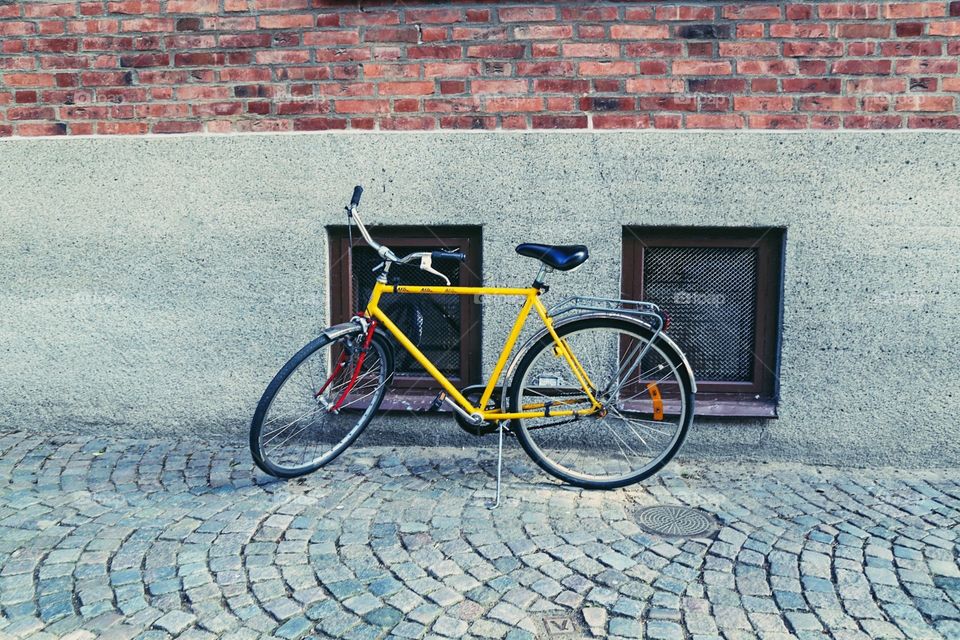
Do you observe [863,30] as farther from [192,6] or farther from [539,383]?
[192,6]

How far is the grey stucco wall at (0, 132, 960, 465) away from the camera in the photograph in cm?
398

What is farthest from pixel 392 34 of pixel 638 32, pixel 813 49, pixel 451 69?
pixel 813 49

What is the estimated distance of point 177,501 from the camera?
11.6ft

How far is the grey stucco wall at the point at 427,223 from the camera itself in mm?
3980

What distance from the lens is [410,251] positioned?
4.34m

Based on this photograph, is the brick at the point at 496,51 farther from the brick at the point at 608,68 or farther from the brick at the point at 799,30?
the brick at the point at 799,30

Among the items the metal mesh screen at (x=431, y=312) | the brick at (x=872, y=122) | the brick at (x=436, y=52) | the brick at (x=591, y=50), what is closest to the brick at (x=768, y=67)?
the brick at (x=872, y=122)

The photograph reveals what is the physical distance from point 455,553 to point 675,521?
1003mm

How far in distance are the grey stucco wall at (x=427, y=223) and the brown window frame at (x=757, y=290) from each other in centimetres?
9

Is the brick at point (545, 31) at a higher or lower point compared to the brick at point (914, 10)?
lower

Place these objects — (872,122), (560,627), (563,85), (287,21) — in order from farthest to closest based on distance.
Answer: (287,21), (563,85), (872,122), (560,627)

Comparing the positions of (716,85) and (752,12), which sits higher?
(752,12)

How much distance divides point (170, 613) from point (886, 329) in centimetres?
361

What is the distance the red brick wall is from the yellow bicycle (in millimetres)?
872
